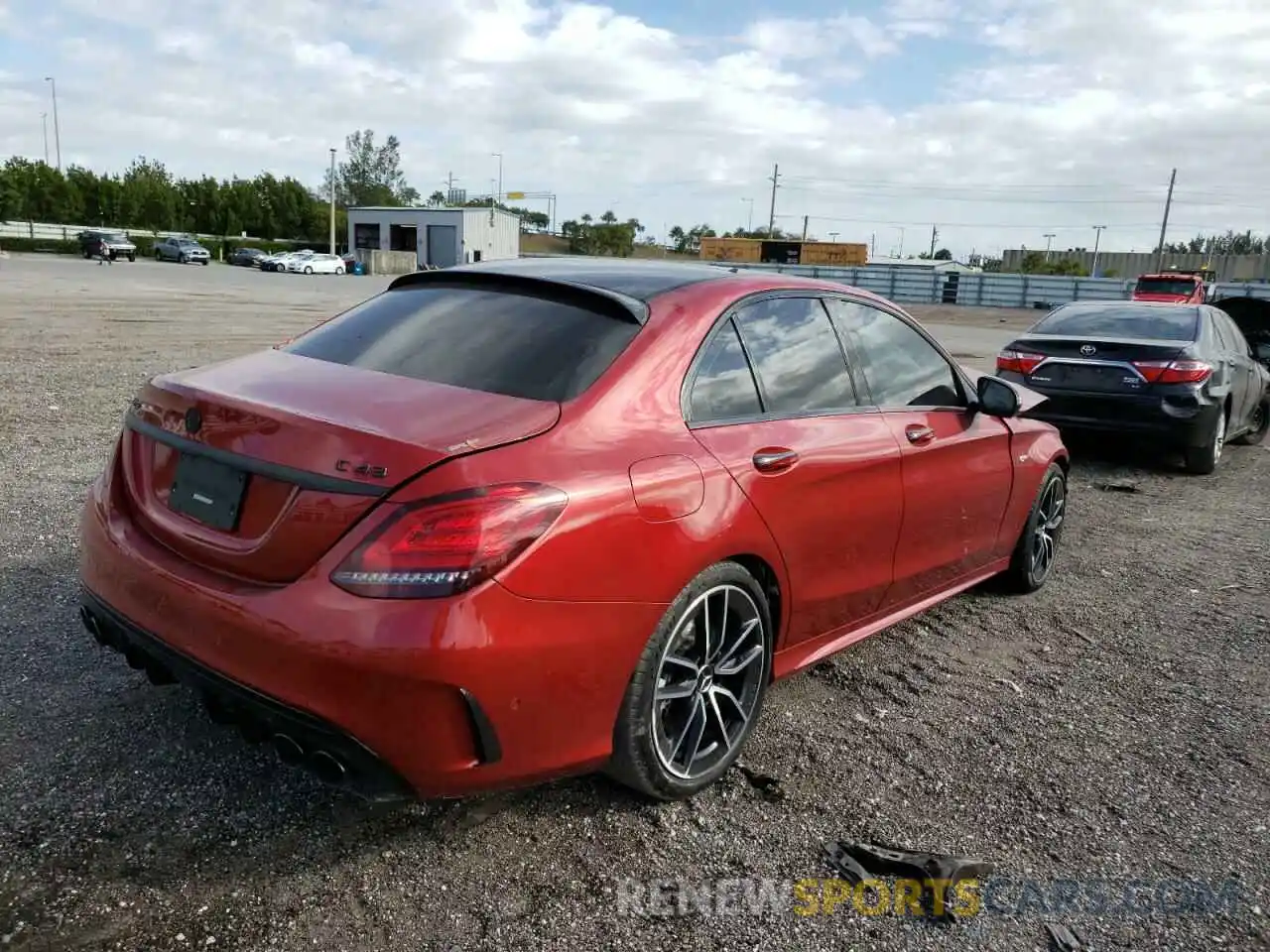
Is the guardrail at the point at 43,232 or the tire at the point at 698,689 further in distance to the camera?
the guardrail at the point at 43,232

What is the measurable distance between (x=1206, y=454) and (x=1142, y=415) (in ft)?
2.71

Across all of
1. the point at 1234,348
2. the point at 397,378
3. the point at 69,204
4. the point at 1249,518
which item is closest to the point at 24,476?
the point at 397,378

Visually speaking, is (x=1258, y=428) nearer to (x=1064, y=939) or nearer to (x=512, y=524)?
(x=1064, y=939)

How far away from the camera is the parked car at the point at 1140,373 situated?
311 inches

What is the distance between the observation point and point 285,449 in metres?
2.37

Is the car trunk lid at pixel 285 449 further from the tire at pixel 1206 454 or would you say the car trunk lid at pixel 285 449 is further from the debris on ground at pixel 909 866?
the tire at pixel 1206 454

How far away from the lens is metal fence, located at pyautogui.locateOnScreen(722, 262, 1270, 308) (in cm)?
4678

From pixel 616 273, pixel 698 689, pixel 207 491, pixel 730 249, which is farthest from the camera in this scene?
pixel 730 249

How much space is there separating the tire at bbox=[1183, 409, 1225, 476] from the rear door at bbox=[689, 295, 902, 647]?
5965mm

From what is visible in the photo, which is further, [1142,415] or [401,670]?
[1142,415]

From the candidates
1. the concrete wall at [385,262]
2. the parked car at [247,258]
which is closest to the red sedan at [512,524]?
the parked car at [247,258]

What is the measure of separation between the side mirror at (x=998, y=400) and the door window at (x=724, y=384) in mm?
1525

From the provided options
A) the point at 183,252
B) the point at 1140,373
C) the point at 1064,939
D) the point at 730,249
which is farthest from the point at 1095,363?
the point at 730,249

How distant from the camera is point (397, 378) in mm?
2727
